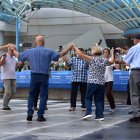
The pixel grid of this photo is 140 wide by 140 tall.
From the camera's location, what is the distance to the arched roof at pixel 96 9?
36406 millimetres

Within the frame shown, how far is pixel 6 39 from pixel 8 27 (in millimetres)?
1728

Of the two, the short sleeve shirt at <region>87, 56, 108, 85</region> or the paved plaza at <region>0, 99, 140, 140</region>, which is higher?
the short sleeve shirt at <region>87, 56, 108, 85</region>

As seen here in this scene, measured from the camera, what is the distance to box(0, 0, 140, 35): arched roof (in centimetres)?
3641

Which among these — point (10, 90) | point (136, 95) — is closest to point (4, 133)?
point (136, 95)

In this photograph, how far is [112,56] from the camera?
33.4ft

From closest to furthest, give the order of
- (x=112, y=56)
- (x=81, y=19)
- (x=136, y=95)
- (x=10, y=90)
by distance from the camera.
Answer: (x=136, y=95) → (x=112, y=56) → (x=10, y=90) → (x=81, y=19)

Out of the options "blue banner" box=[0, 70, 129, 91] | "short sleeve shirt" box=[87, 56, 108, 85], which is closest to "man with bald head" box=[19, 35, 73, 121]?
"short sleeve shirt" box=[87, 56, 108, 85]

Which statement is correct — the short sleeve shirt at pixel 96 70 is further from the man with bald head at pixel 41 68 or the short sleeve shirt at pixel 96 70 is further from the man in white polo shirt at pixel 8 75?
the man in white polo shirt at pixel 8 75

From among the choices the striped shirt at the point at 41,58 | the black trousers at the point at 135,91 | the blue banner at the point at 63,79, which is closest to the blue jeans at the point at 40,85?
the striped shirt at the point at 41,58

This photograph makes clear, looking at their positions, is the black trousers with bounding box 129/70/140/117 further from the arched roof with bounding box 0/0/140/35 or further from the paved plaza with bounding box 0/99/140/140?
the arched roof with bounding box 0/0/140/35

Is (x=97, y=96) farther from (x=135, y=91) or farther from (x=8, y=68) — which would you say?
(x=8, y=68)

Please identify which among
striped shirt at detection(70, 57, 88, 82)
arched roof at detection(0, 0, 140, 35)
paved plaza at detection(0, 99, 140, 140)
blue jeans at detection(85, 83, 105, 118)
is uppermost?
arched roof at detection(0, 0, 140, 35)

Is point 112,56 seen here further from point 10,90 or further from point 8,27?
point 8,27

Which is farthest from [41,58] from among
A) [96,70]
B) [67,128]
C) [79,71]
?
[79,71]
